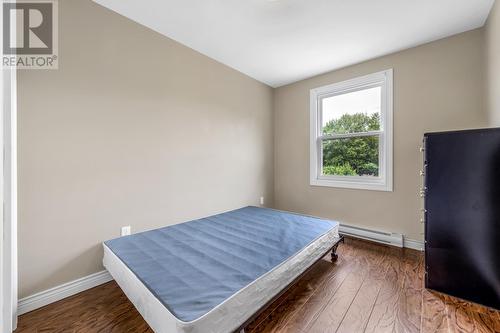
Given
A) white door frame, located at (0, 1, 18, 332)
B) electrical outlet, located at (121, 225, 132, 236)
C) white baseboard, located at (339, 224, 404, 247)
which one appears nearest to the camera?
white door frame, located at (0, 1, 18, 332)

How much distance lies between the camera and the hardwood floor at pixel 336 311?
1.38 m

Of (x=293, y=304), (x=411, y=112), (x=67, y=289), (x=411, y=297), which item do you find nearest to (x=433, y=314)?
(x=411, y=297)

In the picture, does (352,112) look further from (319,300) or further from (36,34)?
(36,34)

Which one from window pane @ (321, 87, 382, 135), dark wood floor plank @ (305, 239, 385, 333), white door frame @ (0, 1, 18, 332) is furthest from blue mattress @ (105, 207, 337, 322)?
window pane @ (321, 87, 382, 135)

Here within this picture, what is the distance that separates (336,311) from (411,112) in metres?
2.43

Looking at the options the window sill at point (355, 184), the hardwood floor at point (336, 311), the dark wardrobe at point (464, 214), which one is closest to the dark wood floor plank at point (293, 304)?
the hardwood floor at point (336, 311)

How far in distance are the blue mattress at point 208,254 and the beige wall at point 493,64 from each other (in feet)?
5.83

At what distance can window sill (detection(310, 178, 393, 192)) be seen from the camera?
2.80m

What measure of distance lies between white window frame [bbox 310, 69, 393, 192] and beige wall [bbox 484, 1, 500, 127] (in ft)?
2.74

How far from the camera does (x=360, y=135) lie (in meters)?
3.04

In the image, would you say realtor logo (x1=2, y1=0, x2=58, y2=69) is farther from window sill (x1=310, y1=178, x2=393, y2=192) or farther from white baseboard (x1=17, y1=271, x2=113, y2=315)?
window sill (x1=310, y1=178, x2=393, y2=192)

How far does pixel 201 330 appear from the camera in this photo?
40.3 inches

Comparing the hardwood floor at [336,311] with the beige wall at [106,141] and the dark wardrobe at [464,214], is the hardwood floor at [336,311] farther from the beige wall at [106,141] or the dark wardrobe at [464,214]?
the beige wall at [106,141]

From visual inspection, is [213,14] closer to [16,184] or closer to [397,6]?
[397,6]
